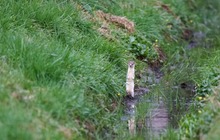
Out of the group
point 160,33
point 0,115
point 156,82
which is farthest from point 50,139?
point 160,33

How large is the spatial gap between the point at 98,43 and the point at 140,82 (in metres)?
0.93

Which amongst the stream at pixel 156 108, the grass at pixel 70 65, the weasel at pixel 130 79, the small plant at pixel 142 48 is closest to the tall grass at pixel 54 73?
the grass at pixel 70 65

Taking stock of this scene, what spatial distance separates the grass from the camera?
261 inches

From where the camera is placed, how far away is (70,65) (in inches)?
316

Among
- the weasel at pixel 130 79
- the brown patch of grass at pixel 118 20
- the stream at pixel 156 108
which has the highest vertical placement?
the brown patch of grass at pixel 118 20

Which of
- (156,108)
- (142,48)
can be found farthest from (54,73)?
(142,48)

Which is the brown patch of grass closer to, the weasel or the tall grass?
the tall grass

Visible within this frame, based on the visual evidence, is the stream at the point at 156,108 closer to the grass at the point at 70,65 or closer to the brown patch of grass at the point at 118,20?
the grass at the point at 70,65

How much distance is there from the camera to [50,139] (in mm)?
6199

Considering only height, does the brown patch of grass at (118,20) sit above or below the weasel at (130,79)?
above

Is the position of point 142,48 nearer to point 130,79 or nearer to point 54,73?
point 130,79

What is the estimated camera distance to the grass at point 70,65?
6.63 meters

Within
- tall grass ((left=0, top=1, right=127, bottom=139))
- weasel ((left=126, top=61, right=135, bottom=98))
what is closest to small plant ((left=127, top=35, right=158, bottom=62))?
tall grass ((left=0, top=1, right=127, bottom=139))

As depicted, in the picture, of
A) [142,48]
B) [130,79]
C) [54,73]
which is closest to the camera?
[54,73]
